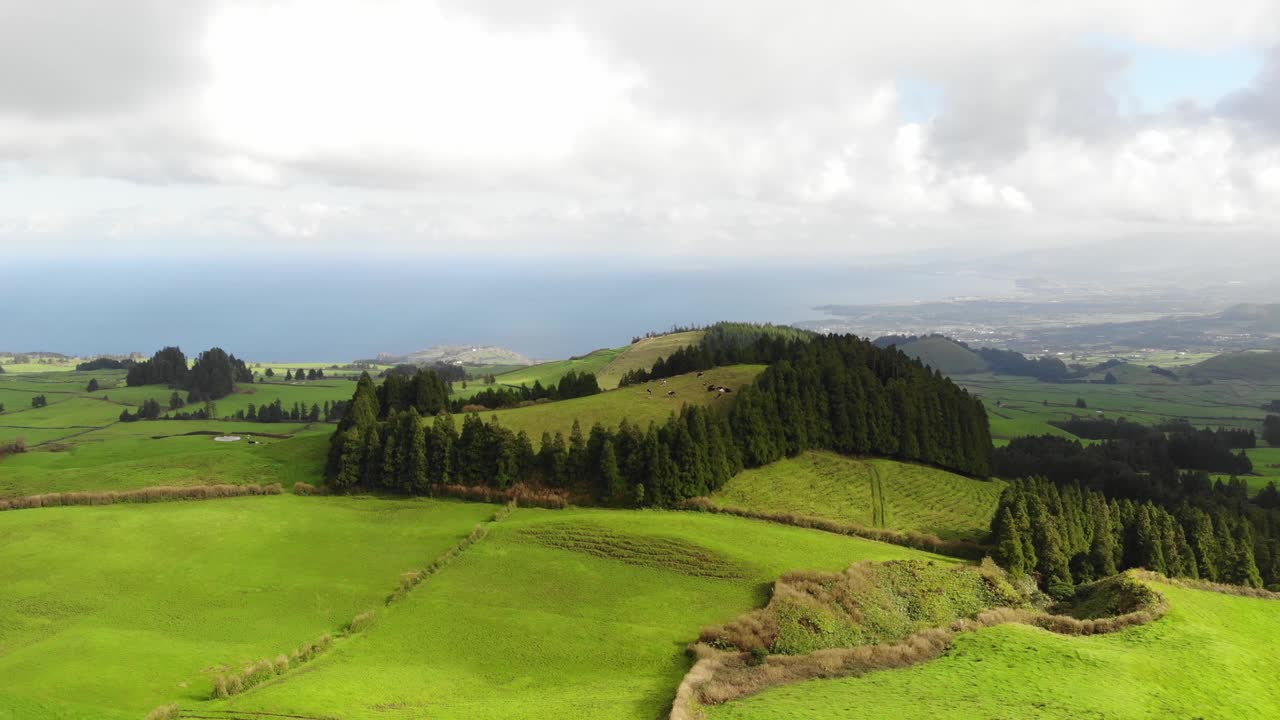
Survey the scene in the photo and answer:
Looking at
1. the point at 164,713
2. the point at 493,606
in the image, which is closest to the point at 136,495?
the point at 493,606

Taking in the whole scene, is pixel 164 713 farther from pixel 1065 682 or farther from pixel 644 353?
pixel 644 353

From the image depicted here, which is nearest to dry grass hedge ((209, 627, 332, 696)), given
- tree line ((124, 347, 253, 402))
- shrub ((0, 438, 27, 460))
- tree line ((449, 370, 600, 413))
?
tree line ((449, 370, 600, 413))

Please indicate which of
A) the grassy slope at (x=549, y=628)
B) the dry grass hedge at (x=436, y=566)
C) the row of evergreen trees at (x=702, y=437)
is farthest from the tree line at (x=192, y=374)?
the grassy slope at (x=549, y=628)

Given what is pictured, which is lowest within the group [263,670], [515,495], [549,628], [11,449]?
[549,628]

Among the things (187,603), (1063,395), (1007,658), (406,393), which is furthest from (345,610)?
(1063,395)

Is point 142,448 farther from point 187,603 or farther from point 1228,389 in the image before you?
point 1228,389
